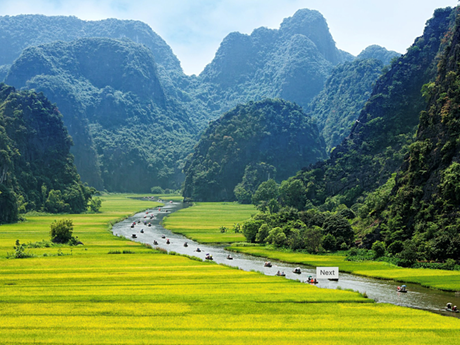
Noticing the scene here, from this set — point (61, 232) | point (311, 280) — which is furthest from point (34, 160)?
point (311, 280)

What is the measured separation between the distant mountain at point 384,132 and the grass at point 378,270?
51641 mm

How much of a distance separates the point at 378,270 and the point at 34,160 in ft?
483

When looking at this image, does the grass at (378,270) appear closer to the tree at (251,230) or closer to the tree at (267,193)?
the tree at (251,230)

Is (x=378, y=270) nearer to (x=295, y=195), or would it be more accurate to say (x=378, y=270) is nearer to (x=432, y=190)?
(x=432, y=190)

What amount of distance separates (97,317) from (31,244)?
158ft

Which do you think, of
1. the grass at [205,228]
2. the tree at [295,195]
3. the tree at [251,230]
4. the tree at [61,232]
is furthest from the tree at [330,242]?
the tree at [295,195]

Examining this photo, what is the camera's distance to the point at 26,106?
19025 centimetres

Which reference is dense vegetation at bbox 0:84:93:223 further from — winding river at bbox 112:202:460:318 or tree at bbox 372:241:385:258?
tree at bbox 372:241:385:258

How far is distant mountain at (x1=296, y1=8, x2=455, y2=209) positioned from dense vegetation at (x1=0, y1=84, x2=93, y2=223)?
81.9 metres

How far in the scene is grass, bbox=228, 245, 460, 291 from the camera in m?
57.0

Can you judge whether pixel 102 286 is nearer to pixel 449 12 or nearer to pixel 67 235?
pixel 67 235

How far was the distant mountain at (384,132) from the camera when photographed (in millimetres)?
132625

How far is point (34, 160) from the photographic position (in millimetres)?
180750

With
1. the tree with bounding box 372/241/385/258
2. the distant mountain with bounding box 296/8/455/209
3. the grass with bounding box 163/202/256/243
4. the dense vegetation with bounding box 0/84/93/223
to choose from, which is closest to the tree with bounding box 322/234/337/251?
the tree with bounding box 372/241/385/258
